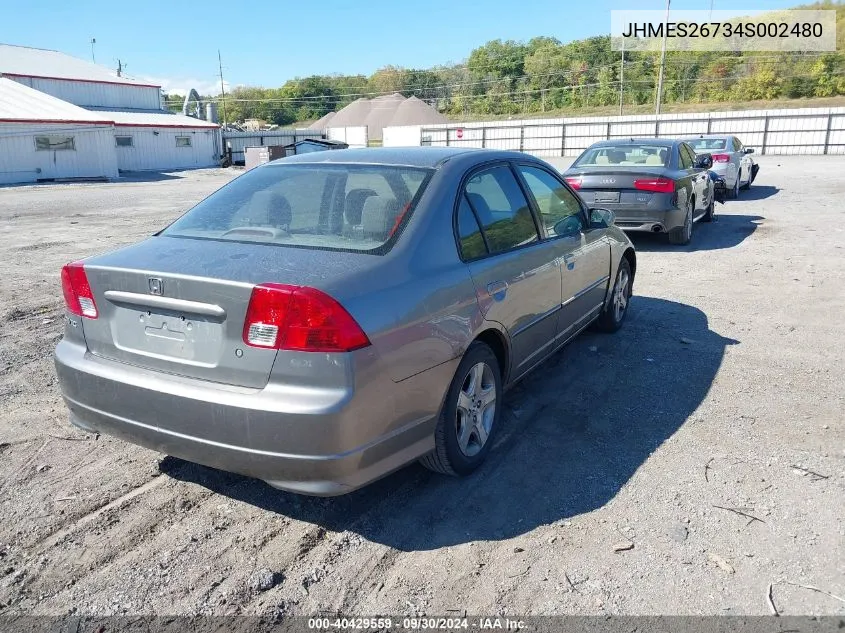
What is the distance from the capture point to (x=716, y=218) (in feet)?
45.0

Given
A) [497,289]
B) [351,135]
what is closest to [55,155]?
[351,135]

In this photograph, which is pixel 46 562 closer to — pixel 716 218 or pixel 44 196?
pixel 716 218

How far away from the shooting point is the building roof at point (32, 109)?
29016 mm

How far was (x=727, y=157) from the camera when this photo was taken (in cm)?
1539

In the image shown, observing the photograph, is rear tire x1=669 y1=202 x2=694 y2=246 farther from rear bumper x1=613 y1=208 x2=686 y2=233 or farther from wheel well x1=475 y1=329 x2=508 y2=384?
wheel well x1=475 y1=329 x2=508 y2=384

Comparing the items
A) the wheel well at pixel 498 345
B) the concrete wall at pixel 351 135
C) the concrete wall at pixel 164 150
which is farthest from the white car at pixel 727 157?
the concrete wall at pixel 351 135

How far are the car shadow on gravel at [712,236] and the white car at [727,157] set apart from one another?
6.86 feet

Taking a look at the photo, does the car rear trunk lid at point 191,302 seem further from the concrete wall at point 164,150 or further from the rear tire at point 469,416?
the concrete wall at point 164,150

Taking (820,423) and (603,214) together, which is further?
(603,214)

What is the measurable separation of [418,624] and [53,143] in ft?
111

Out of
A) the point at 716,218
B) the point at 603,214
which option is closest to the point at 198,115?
the point at 716,218

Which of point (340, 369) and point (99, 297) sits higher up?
point (99, 297)

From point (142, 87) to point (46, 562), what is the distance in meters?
47.4

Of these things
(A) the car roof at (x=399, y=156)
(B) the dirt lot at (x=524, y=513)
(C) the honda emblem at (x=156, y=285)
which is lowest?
(B) the dirt lot at (x=524, y=513)
